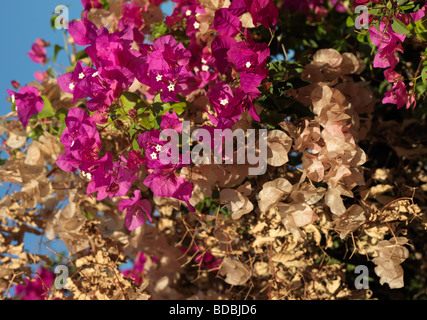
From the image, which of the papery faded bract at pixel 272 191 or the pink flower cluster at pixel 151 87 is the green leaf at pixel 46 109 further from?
the papery faded bract at pixel 272 191

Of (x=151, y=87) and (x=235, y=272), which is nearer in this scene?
(x=151, y=87)

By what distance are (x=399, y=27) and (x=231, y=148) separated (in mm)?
266

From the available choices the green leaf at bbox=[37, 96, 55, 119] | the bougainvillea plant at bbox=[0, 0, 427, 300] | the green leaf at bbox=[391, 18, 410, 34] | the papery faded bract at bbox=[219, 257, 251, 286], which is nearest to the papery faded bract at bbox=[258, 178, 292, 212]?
the bougainvillea plant at bbox=[0, 0, 427, 300]

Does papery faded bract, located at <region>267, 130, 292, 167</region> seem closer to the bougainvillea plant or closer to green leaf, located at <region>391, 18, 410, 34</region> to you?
the bougainvillea plant

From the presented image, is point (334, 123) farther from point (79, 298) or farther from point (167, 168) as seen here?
point (79, 298)

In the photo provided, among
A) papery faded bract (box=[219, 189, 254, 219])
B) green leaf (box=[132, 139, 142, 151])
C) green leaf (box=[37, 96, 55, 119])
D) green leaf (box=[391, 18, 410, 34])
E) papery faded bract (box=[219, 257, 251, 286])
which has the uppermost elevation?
green leaf (box=[391, 18, 410, 34])

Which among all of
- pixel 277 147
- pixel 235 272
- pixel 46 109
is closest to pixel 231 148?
pixel 277 147

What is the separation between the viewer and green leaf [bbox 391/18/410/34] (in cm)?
61

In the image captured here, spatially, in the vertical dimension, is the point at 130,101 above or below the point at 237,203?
above

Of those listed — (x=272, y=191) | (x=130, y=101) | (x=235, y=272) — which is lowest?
(x=235, y=272)

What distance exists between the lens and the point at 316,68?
2.36 feet

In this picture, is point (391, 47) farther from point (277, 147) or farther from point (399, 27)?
point (277, 147)

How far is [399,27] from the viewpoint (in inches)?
24.0
